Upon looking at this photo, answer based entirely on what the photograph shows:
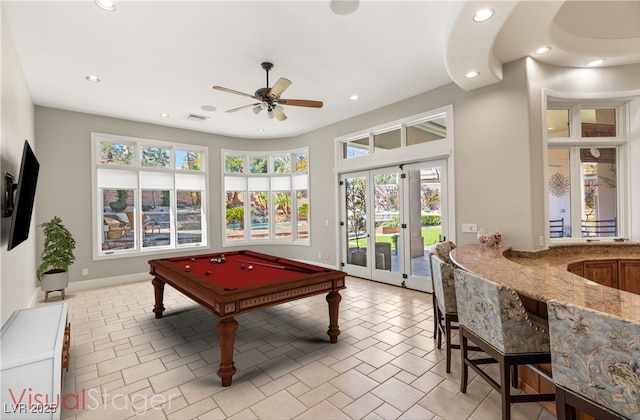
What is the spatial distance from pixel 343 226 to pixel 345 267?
0.89m

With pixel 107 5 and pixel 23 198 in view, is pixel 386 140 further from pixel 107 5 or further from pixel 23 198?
pixel 23 198

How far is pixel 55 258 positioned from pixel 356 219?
5205 mm

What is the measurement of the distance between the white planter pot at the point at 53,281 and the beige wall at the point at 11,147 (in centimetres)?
54

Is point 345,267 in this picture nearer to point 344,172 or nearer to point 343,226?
point 343,226

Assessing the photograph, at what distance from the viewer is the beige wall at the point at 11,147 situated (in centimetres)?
270

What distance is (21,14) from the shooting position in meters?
2.89

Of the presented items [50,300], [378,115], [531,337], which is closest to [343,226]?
[378,115]

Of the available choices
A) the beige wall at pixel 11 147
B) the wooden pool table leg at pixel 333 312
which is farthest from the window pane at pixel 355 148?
the beige wall at pixel 11 147

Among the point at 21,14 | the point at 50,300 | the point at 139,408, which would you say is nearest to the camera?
the point at 139,408

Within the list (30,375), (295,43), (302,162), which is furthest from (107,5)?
(302,162)

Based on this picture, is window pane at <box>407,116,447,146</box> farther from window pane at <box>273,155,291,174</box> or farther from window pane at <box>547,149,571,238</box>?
window pane at <box>273,155,291,174</box>

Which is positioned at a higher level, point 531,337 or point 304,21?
point 304,21

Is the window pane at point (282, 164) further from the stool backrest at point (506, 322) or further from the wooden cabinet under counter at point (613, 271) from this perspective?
the stool backrest at point (506, 322)

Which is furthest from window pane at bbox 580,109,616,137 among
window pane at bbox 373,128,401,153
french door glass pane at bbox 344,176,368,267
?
french door glass pane at bbox 344,176,368,267
